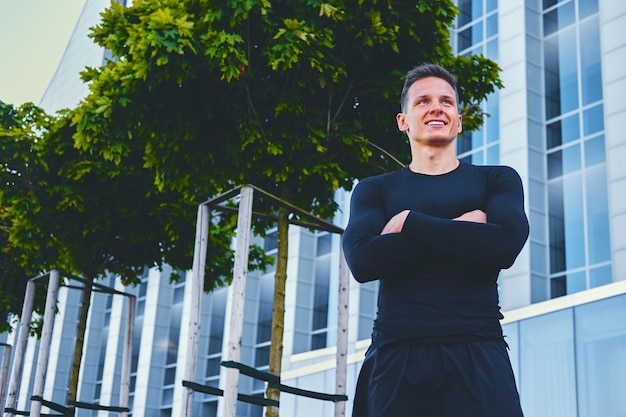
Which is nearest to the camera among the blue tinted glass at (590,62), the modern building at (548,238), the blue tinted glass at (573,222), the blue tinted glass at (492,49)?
the modern building at (548,238)

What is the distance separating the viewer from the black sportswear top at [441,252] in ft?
8.30

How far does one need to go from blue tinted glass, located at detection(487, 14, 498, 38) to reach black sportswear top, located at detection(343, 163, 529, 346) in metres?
26.8

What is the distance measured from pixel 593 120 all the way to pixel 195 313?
18.2m

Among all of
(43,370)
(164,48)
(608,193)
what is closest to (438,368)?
(164,48)

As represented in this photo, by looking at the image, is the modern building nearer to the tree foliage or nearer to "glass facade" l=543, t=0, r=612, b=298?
"glass facade" l=543, t=0, r=612, b=298

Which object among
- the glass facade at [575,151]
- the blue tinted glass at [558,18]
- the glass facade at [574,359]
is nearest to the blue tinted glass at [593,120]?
the glass facade at [575,151]

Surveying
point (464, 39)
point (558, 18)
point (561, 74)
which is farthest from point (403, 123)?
point (464, 39)

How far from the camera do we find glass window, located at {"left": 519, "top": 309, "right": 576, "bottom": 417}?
60.1 ft

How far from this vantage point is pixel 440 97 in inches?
111

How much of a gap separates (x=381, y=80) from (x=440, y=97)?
758 cm

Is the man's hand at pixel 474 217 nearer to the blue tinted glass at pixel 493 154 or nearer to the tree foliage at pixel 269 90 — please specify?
the tree foliage at pixel 269 90

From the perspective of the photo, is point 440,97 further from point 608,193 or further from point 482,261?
point 608,193

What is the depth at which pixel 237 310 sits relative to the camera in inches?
343

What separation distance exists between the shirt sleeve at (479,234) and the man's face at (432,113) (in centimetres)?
26
